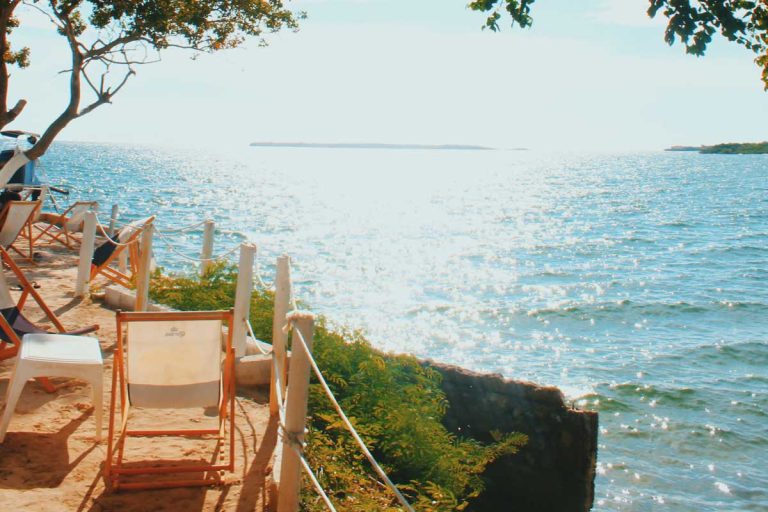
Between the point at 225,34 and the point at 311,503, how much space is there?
11875mm

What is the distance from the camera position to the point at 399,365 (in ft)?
24.0

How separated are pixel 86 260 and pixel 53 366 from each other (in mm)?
Result: 4894

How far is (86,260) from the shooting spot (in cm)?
974

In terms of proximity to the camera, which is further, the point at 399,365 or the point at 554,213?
the point at 554,213

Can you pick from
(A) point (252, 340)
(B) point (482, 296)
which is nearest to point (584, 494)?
(A) point (252, 340)

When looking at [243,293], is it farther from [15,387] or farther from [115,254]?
[115,254]

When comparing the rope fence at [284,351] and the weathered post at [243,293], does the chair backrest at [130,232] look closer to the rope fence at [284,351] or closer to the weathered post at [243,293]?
the rope fence at [284,351]

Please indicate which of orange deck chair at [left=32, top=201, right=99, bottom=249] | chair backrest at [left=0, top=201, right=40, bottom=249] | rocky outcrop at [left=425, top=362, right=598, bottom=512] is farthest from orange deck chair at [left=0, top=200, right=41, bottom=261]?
rocky outcrop at [left=425, top=362, right=598, bottom=512]

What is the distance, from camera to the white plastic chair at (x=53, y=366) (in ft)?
16.6

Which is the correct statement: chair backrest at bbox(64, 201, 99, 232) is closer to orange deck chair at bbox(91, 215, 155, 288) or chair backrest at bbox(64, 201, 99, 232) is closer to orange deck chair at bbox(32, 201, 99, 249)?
orange deck chair at bbox(32, 201, 99, 249)

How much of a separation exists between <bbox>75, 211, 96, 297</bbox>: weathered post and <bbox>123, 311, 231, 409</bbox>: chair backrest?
502 cm

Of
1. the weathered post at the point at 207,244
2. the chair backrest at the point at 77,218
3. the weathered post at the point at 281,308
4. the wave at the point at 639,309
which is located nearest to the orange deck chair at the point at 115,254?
the weathered post at the point at 207,244

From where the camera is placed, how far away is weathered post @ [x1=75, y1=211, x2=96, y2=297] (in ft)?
31.7

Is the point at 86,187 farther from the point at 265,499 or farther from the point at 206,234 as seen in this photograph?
the point at 265,499
